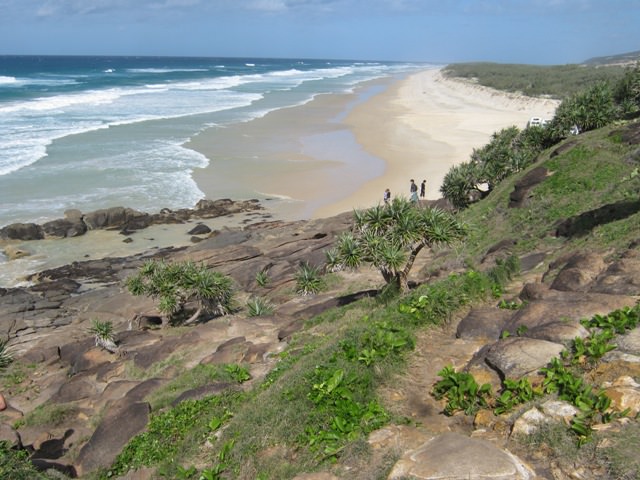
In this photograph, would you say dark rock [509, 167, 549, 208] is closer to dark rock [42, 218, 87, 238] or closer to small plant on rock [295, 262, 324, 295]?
small plant on rock [295, 262, 324, 295]

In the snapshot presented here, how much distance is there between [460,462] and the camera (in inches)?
234

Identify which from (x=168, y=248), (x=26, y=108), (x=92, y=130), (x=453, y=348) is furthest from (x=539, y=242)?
(x=26, y=108)

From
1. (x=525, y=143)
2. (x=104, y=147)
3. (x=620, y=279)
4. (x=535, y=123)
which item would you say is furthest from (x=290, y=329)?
(x=104, y=147)

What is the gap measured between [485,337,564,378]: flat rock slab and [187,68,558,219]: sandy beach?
76.7ft

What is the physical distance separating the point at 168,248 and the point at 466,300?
1869cm

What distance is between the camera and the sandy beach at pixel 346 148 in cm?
3522

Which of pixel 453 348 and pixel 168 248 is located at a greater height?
pixel 453 348

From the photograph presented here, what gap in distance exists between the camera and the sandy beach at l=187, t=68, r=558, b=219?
3522 cm

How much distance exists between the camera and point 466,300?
1089 cm

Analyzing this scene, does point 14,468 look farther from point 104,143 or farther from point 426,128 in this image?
point 426,128

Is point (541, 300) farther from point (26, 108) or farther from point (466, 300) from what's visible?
point (26, 108)

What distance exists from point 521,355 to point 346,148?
40.3 metres

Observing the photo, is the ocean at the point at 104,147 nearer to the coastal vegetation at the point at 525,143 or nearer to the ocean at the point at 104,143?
the ocean at the point at 104,143

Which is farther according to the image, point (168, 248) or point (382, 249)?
point (168, 248)
